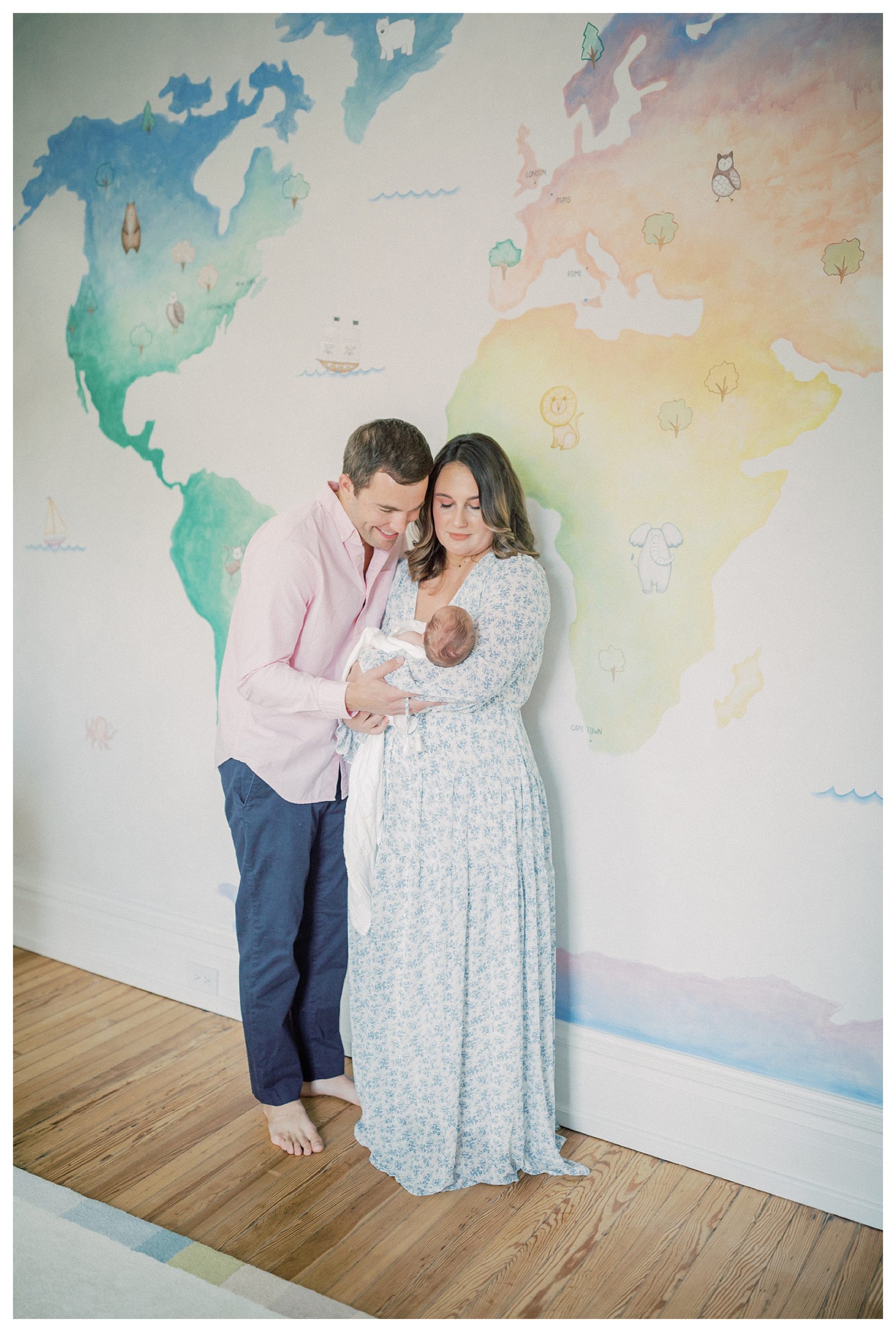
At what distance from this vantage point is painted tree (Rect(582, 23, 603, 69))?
6.53ft

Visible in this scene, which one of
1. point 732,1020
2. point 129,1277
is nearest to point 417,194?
point 732,1020

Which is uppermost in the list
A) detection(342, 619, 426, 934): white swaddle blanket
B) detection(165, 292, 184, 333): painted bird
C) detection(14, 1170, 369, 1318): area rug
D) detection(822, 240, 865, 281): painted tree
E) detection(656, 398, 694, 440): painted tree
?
detection(165, 292, 184, 333): painted bird

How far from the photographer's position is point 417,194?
2268 millimetres

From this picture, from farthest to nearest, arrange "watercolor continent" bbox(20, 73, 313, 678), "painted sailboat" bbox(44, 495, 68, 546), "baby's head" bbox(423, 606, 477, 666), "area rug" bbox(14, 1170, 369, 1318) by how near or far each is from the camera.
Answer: "painted sailboat" bbox(44, 495, 68, 546), "watercolor continent" bbox(20, 73, 313, 678), "baby's head" bbox(423, 606, 477, 666), "area rug" bbox(14, 1170, 369, 1318)

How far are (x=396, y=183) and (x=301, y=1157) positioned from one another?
2244 mm

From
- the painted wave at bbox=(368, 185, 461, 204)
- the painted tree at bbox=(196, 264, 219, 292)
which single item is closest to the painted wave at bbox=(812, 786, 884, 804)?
the painted wave at bbox=(368, 185, 461, 204)

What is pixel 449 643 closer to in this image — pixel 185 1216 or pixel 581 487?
pixel 581 487

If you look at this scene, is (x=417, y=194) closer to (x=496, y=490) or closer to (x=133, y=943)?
(x=496, y=490)

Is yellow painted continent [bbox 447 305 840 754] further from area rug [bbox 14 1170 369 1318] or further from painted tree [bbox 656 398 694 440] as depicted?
area rug [bbox 14 1170 369 1318]

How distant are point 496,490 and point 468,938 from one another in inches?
36.4

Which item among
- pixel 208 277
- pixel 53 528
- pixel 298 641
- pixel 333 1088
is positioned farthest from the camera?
pixel 53 528

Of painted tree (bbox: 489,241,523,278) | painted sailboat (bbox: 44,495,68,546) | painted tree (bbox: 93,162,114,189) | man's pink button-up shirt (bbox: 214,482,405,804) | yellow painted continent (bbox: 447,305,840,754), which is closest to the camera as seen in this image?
yellow painted continent (bbox: 447,305,840,754)

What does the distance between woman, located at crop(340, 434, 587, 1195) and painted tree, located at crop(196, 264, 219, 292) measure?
104cm

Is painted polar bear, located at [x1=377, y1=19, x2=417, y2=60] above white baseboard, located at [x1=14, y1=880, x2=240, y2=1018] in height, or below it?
above
